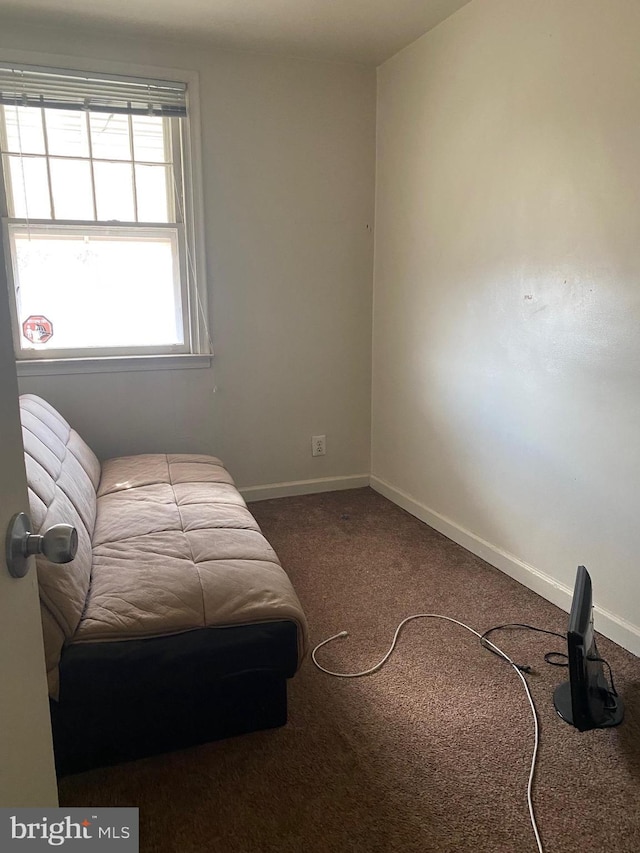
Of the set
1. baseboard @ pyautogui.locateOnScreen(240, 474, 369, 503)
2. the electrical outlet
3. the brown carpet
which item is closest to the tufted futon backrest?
the brown carpet

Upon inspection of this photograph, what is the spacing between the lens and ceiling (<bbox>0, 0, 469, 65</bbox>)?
264 cm

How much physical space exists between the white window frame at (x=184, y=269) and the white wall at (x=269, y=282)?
0.16 feet

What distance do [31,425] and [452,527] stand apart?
1.99 m

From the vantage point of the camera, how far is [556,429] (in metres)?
2.42

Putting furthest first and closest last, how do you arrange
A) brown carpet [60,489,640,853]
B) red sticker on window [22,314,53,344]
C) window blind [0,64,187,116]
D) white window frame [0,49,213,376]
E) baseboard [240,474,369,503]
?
baseboard [240,474,369,503] → red sticker on window [22,314,53,344] → white window frame [0,49,213,376] → window blind [0,64,187,116] → brown carpet [60,489,640,853]

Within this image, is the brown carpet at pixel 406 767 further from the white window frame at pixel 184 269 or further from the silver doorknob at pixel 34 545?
the white window frame at pixel 184 269

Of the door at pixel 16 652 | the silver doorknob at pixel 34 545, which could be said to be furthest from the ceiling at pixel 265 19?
the silver doorknob at pixel 34 545

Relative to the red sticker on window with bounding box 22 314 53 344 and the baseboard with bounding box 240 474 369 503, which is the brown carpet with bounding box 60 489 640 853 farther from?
the red sticker on window with bounding box 22 314 53 344

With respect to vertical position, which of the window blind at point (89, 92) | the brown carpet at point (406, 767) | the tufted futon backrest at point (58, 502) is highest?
the window blind at point (89, 92)

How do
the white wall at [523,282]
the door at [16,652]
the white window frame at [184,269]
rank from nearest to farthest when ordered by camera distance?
the door at [16,652], the white wall at [523,282], the white window frame at [184,269]

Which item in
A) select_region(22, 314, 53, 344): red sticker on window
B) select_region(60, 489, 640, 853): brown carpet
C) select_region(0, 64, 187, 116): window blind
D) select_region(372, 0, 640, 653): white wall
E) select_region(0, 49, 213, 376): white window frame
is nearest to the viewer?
select_region(60, 489, 640, 853): brown carpet

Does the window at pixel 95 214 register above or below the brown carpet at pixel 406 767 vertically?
above

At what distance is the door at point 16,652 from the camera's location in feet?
2.58

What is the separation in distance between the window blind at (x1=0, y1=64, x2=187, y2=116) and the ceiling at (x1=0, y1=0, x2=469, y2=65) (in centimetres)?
21
